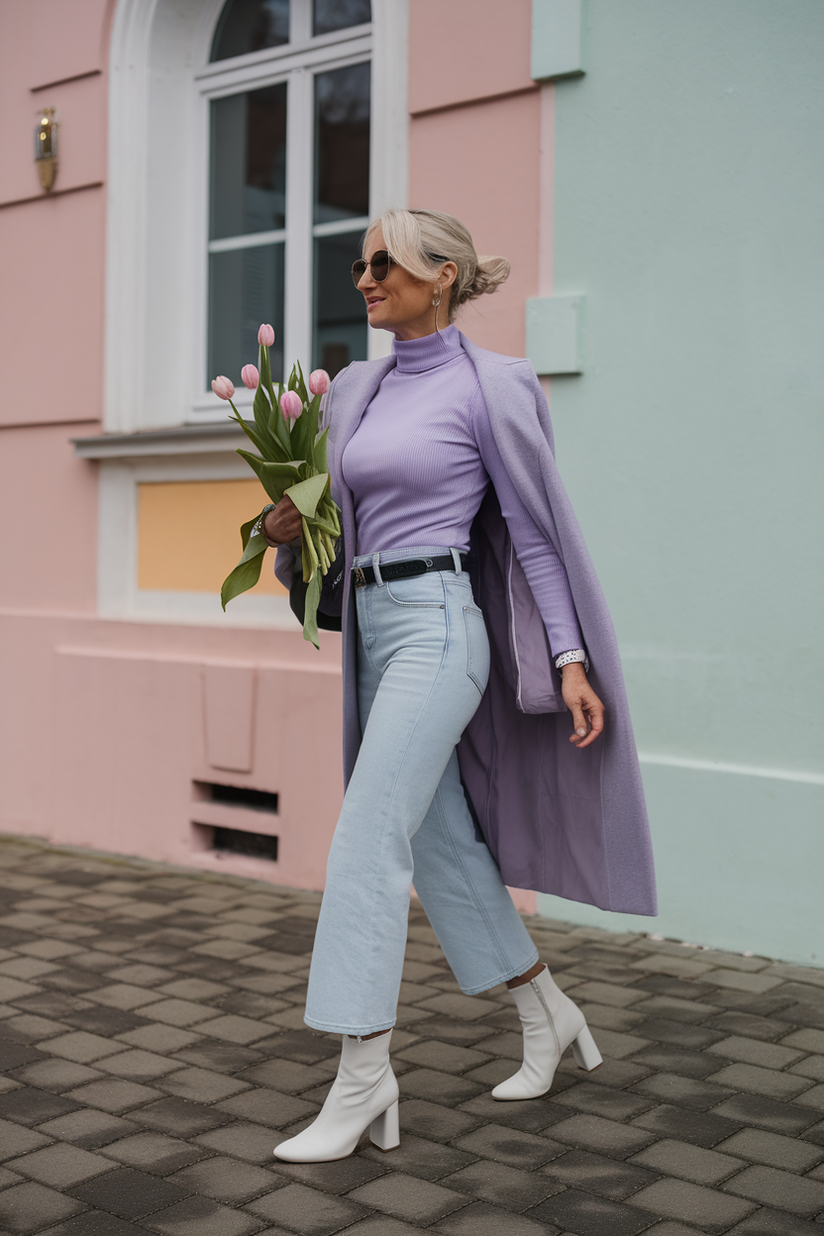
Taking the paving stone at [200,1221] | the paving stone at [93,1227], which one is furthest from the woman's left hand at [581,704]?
the paving stone at [93,1227]

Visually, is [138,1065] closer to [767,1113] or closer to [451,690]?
[451,690]

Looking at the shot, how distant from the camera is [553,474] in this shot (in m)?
2.87

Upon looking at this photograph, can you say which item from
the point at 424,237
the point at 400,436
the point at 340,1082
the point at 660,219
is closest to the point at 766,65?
the point at 660,219

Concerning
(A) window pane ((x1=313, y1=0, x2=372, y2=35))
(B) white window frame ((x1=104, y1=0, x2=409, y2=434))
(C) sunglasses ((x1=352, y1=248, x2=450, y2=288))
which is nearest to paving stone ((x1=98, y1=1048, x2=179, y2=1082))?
(C) sunglasses ((x1=352, y1=248, x2=450, y2=288))

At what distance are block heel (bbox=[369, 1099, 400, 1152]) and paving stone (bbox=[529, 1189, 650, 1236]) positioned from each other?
37cm

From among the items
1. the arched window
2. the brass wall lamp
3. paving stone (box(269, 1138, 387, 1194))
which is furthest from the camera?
the brass wall lamp

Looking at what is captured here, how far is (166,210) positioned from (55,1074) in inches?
159

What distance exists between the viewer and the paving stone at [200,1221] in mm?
2434

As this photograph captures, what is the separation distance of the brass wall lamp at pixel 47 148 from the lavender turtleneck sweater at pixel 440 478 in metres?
3.85

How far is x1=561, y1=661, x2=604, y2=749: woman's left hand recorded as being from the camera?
2.84 m

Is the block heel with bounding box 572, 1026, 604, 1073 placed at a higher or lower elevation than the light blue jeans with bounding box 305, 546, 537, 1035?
lower

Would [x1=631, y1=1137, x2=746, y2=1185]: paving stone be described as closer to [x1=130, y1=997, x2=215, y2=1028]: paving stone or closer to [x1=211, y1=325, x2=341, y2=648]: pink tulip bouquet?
[x1=211, y1=325, x2=341, y2=648]: pink tulip bouquet

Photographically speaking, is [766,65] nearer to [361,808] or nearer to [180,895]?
[361,808]

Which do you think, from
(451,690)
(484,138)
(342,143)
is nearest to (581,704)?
(451,690)
